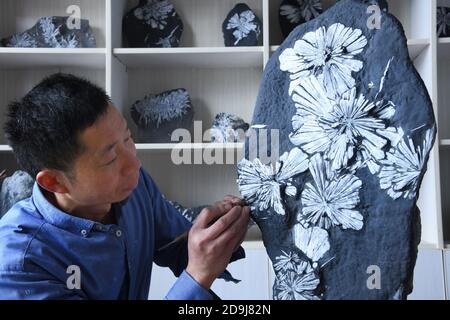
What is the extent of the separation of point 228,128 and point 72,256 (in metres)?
0.78

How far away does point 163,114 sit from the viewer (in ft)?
4.72

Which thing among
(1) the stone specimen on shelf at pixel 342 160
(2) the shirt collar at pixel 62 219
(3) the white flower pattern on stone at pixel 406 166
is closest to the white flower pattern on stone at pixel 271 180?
(1) the stone specimen on shelf at pixel 342 160

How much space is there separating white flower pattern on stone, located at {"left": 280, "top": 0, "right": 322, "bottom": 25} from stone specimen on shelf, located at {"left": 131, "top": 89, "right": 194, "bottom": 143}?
347 mm

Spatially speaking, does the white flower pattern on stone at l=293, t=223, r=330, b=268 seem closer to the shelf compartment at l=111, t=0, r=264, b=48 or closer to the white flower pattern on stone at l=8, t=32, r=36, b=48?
the shelf compartment at l=111, t=0, r=264, b=48

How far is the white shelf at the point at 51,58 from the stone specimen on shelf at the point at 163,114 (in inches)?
6.6

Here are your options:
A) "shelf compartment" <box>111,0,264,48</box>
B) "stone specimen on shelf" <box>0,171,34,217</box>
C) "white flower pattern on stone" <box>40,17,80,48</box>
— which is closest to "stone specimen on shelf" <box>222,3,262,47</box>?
"shelf compartment" <box>111,0,264,48</box>

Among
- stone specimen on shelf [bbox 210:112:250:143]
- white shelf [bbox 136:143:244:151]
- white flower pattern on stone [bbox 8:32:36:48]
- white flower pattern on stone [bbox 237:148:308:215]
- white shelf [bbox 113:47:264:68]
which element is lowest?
white flower pattern on stone [bbox 237:148:308:215]

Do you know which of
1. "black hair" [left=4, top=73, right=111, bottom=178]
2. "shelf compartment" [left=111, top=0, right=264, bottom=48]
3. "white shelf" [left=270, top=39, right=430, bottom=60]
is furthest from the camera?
"shelf compartment" [left=111, top=0, right=264, bottom=48]

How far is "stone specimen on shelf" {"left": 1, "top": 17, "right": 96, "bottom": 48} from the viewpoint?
1.44m

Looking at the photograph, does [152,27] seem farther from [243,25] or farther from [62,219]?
[62,219]

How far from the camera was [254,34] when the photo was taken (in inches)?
55.4

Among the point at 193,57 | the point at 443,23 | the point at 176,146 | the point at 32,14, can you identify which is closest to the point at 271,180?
the point at 176,146

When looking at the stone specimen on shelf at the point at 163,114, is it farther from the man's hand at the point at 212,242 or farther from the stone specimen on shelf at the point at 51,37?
the man's hand at the point at 212,242
